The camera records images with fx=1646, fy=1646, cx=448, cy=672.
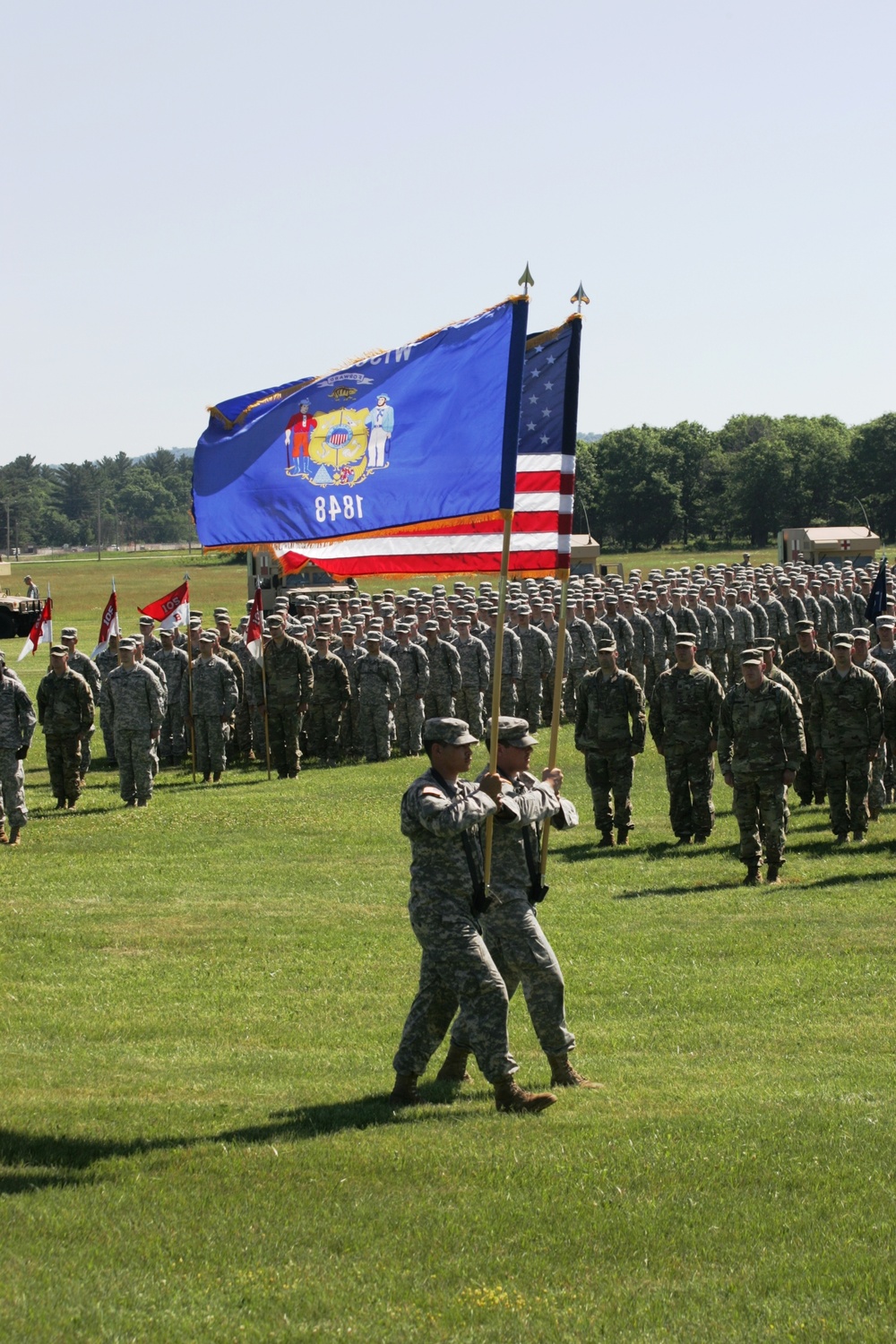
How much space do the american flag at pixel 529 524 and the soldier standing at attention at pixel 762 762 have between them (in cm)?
492

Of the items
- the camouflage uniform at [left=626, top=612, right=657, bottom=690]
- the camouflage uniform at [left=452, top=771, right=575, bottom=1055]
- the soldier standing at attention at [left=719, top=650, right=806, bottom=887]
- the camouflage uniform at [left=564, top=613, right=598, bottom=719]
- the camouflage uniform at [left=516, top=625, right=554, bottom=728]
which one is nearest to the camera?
the camouflage uniform at [left=452, top=771, right=575, bottom=1055]

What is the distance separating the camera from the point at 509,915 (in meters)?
9.26

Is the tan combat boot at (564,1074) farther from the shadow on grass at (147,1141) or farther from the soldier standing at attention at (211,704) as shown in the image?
the soldier standing at attention at (211,704)

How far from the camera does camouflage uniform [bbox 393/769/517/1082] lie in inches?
341

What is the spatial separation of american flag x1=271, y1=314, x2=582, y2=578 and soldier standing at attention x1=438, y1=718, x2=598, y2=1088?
5.36 ft

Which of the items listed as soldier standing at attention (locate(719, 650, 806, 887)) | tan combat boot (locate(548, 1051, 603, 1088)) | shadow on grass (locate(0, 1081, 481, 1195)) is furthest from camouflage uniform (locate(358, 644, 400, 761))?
shadow on grass (locate(0, 1081, 481, 1195))

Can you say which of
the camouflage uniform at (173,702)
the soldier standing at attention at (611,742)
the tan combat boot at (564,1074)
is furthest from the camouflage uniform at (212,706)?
the tan combat boot at (564,1074)

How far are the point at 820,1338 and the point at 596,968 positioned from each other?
6512mm

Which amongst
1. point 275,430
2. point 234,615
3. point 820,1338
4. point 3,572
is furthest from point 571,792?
point 234,615

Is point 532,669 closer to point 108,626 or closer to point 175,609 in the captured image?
point 175,609

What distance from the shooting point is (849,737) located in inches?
682

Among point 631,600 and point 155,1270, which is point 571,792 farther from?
point 155,1270

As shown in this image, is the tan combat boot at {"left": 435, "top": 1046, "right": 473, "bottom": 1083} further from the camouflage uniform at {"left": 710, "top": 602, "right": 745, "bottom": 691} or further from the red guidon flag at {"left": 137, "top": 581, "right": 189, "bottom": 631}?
the camouflage uniform at {"left": 710, "top": 602, "right": 745, "bottom": 691}

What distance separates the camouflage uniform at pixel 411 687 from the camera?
85.7 feet
